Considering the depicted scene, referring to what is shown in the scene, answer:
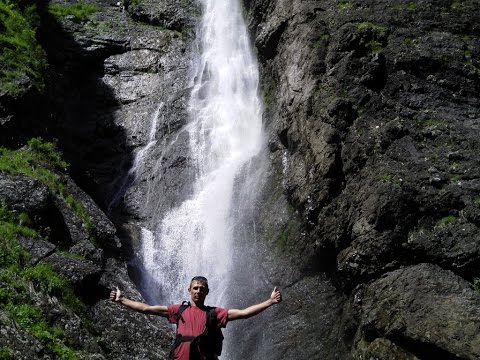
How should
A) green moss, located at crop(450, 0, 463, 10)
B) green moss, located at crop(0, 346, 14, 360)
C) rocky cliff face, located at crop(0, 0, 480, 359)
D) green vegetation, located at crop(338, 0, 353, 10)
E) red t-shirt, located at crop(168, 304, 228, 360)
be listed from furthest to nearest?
1. green vegetation, located at crop(338, 0, 353, 10)
2. green moss, located at crop(450, 0, 463, 10)
3. rocky cliff face, located at crop(0, 0, 480, 359)
4. green moss, located at crop(0, 346, 14, 360)
5. red t-shirt, located at crop(168, 304, 228, 360)

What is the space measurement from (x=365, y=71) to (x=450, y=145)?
11.0 feet

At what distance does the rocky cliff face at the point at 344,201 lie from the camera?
10688mm

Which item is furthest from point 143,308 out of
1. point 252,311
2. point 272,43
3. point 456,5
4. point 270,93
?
point 272,43

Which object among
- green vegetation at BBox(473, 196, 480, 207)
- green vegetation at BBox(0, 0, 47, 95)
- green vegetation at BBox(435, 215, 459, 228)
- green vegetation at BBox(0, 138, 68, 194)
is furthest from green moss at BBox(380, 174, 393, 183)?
green vegetation at BBox(0, 0, 47, 95)

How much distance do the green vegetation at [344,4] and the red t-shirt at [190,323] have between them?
14019 millimetres

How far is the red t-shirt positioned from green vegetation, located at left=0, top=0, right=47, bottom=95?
40.6 ft

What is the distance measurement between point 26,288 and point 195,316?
18.2 ft

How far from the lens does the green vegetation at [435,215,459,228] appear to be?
11.5 metres

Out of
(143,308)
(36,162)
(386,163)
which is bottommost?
(386,163)

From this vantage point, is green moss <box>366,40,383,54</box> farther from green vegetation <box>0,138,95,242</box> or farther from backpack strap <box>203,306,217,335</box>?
backpack strap <box>203,306,217,335</box>

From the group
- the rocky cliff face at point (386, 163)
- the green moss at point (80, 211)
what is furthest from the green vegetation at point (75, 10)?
the green moss at point (80, 211)

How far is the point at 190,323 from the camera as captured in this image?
5328 mm

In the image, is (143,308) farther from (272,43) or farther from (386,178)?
(272,43)

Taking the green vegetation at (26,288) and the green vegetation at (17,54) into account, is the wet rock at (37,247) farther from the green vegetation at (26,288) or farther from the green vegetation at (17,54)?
the green vegetation at (17,54)
